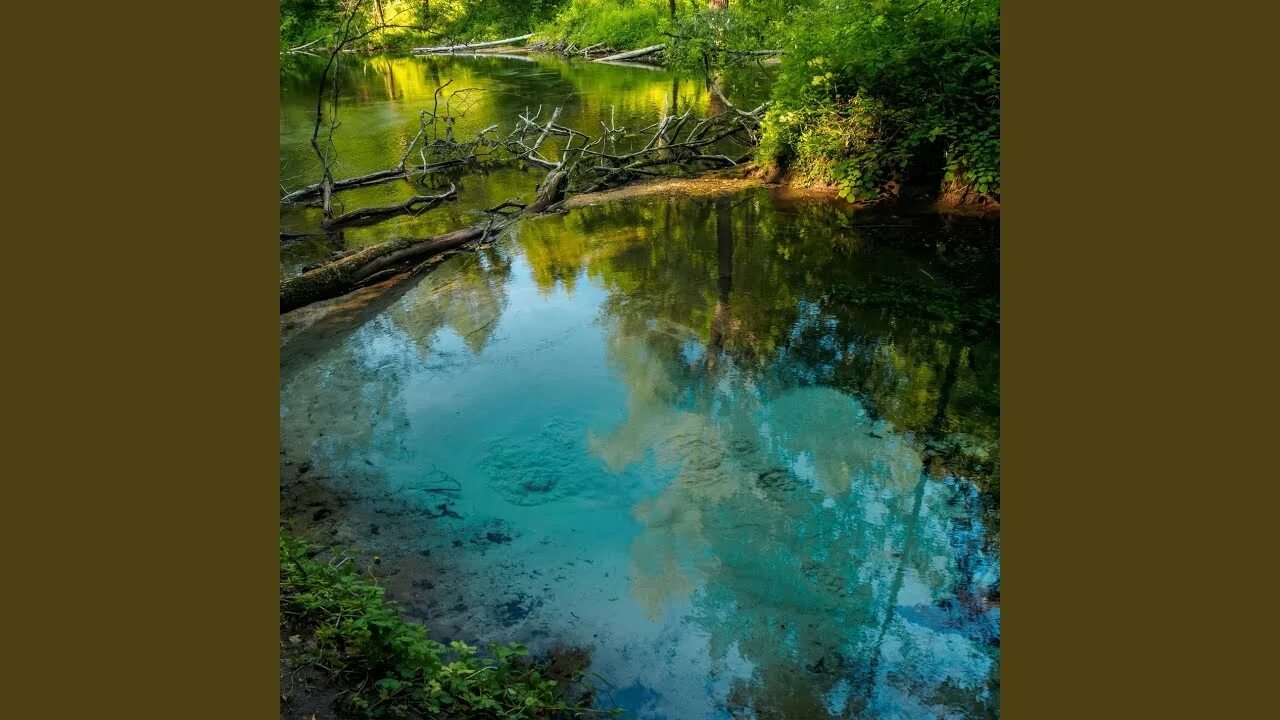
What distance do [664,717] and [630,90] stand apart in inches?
1142

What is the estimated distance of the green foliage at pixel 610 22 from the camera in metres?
41.3

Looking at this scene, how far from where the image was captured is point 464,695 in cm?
389

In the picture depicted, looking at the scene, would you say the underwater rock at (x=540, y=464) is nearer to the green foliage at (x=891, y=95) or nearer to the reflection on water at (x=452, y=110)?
the reflection on water at (x=452, y=110)

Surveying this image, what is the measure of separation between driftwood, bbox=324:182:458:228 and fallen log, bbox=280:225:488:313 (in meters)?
2.79

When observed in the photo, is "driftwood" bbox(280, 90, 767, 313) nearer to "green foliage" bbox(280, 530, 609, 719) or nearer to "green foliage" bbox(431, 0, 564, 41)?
"green foliage" bbox(280, 530, 609, 719)

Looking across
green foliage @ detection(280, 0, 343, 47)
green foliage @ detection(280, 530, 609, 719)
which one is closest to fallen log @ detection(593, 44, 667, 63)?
green foliage @ detection(280, 0, 343, 47)

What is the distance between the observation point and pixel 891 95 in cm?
1371

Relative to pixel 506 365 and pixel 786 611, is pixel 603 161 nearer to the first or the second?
pixel 506 365

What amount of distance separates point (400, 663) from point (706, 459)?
128 inches

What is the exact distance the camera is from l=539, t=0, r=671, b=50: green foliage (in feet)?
136

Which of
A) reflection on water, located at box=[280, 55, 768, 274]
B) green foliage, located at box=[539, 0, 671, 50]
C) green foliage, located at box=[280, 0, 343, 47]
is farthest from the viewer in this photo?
green foliage, located at box=[539, 0, 671, 50]

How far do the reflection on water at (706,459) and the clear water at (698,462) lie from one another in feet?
0.08

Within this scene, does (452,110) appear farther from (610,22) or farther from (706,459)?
(706,459)

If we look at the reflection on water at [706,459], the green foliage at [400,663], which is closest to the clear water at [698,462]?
the reflection on water at [706,459]
